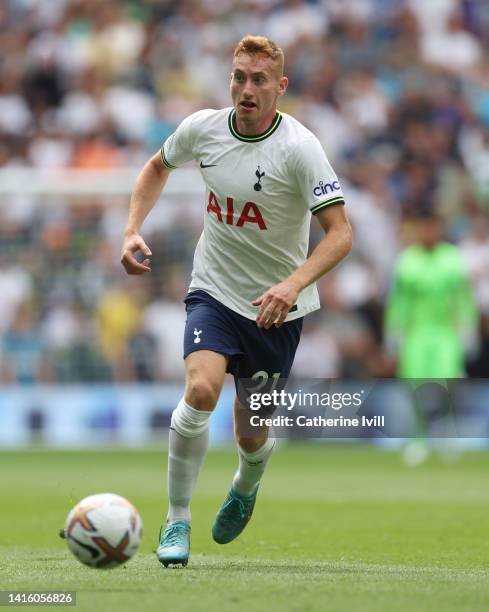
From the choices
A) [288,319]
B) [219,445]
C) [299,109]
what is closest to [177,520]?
[288,319]

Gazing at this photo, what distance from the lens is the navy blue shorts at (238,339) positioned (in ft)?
22.2

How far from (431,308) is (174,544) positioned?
356 inches

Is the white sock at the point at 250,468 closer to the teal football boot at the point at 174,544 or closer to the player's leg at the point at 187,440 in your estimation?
the player's leg at the point at 187,440

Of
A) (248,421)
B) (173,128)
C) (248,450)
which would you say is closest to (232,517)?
(248,450)

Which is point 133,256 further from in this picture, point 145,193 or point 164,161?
point 164,161

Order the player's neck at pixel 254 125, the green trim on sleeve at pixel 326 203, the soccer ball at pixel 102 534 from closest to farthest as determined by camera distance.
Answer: the soccer ball at pixel 102 534, the green trim on sleeve at pixel 326 203, the player's neck at pixel 254 125

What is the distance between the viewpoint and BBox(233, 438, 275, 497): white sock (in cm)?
721

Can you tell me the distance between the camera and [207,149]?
23.2ft

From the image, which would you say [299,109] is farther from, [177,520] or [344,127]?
[177,520]

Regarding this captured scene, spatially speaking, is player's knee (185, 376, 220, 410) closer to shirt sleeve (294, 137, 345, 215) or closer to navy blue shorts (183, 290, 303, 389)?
navy blue shorts (183, 290, 303, 389)

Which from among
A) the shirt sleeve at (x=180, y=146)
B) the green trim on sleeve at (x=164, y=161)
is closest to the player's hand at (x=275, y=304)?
the shirt sleeve at (x=180, y=146)

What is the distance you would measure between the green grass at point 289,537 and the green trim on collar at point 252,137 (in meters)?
2.00

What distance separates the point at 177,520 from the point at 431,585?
140 cm

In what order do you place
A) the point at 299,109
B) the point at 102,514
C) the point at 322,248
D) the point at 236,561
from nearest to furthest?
the point at 102,514, the point at 322,248, the point at 236,561, the point at 299,109
